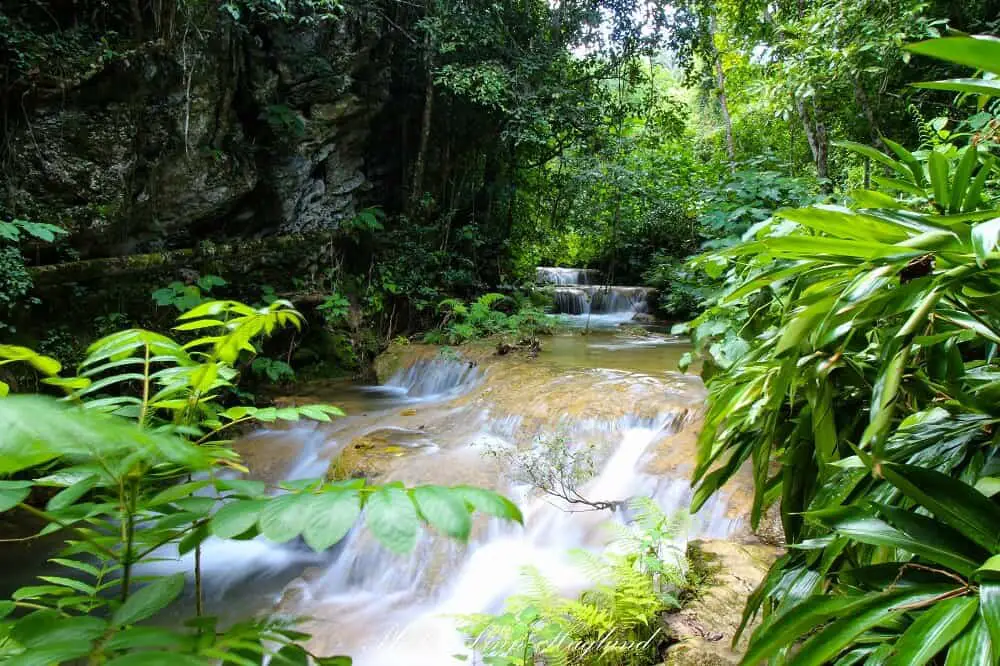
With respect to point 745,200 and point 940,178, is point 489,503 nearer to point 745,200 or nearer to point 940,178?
point 940,178

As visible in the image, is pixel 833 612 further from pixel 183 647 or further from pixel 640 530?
pixel 640 530

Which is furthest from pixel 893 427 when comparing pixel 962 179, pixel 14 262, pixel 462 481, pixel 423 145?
pixel 423 145

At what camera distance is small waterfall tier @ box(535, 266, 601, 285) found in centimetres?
1341

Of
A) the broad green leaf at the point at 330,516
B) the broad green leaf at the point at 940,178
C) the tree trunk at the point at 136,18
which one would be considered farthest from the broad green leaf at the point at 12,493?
the tree trunk at the point at 136,18

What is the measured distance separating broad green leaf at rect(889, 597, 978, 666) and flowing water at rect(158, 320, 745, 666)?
2.25 metres

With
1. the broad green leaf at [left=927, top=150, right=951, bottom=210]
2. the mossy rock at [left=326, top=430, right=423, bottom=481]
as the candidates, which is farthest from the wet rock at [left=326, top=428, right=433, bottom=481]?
the broad green leaf at [left=927, top=150, right=951, bottom=210]

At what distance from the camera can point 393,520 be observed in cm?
60

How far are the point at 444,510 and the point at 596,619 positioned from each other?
7.01 feet

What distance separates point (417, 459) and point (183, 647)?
163 inches

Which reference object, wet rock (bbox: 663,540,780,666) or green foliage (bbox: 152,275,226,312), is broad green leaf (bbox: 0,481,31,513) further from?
green foliage (bbox: 152,275,226,312)

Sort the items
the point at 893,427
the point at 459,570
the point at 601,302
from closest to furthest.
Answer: the point at 893,427
the point at 459,570
the point at 601,302

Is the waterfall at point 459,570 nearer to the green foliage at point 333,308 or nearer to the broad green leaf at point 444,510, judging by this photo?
the broad green leaf at point 444,510

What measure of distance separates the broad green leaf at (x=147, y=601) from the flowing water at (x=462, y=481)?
2.07m

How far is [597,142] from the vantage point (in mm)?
9195
